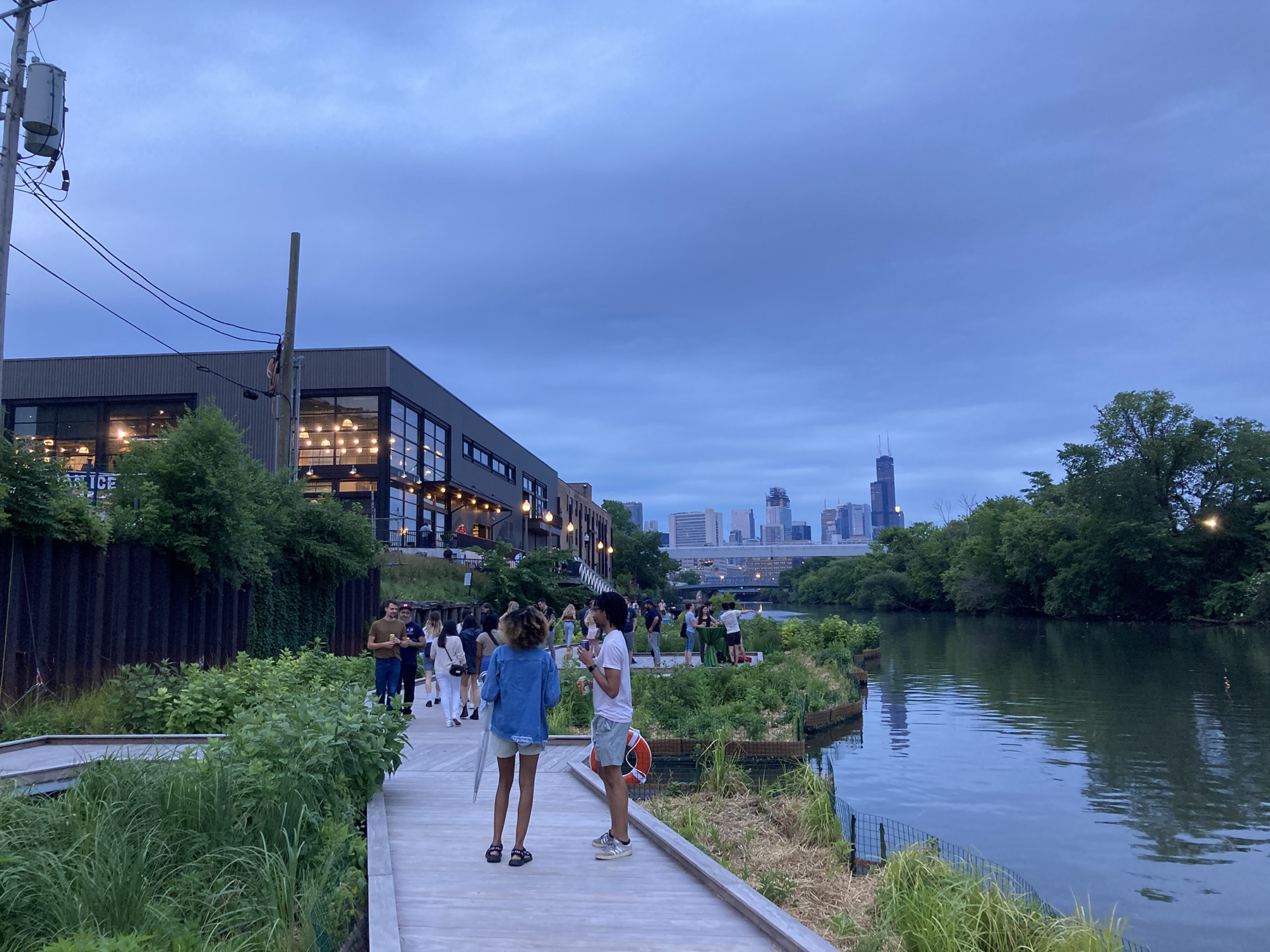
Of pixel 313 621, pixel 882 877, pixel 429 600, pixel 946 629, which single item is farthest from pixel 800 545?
pixel 882 877

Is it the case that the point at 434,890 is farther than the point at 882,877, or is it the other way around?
the point at 882,877

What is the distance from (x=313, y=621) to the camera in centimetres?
2094

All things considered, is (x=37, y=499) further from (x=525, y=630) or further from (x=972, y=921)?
(x=972, y=921)

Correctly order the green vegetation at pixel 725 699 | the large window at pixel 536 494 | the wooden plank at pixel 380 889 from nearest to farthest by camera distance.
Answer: the wooden plank at pixel 380 889 → the green vegetation at pixel 725 699 → the large window at pixel 536 494

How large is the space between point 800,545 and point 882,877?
168923mm

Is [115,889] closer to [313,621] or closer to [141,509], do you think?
[141,509]

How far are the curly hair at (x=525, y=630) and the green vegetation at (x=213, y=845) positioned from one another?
1751mm

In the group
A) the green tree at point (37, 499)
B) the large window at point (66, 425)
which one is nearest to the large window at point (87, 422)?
the large window at point (66, 425)

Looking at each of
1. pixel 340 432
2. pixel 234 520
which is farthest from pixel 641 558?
pixel 234 520

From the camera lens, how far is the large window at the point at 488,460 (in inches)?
2212

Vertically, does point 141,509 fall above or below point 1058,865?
above

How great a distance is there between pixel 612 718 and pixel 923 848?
3442 millimetres

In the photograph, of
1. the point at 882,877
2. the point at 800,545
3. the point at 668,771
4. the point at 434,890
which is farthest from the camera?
the point at 800,545

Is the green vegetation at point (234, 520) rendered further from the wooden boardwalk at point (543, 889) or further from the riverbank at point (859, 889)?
the riverbank at point (859, 889)
